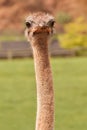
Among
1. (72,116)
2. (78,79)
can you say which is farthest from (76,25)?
(72,116)

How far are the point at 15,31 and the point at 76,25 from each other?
6057 mm

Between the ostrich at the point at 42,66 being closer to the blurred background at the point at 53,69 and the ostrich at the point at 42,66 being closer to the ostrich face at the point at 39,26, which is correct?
the ostrich face at the point at 39,26

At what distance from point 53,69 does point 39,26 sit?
39.4 ft

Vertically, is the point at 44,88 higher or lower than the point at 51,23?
lower

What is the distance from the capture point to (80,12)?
85.1ft

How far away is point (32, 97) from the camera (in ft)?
30.0

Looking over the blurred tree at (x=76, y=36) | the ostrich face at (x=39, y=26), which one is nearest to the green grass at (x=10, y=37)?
the blurred tree at (x=76, y=36)

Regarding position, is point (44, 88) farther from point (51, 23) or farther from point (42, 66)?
point (51, 23)

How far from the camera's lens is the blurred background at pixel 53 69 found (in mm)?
7559

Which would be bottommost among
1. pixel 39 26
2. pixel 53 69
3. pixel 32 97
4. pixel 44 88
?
pixel 53 69

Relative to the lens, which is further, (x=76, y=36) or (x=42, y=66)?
(x=76, y=36)

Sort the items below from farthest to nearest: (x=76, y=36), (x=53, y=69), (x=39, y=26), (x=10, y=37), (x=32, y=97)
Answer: (x=10, y=37)
(x=76, y=36)
(x=53, y=69)
(x=32, y=97)
(x=39, y=26)

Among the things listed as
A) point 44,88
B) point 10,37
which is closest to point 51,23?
point 44,88

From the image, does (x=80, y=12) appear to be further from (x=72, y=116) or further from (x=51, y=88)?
(x=51, y=88)
